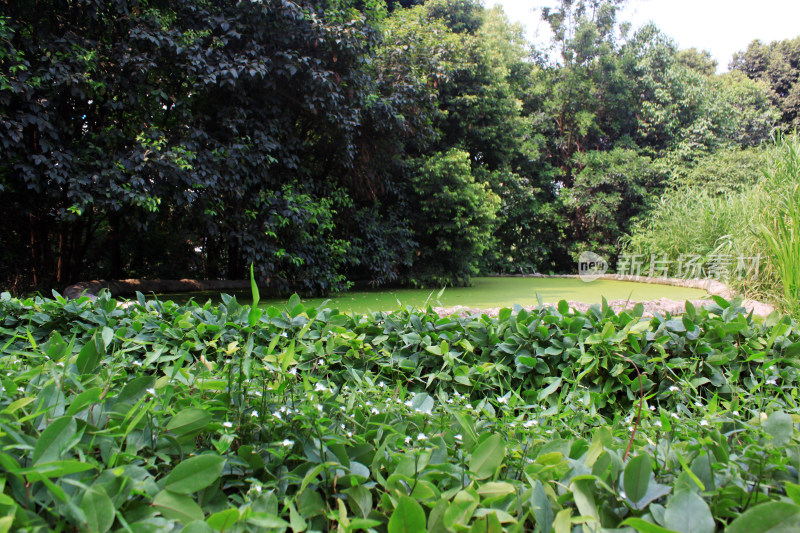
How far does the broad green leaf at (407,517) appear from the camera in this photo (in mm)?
459

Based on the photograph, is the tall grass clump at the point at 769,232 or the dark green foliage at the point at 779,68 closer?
the tall grass clump at the point at 769,232

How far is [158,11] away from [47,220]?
2.68 m

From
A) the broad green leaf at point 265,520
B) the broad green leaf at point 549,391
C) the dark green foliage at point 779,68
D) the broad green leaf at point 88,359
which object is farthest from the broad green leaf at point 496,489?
the dark green foliage at point 779,68

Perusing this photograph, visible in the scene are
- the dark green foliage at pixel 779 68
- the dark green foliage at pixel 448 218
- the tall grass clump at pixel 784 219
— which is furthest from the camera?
the dark green foliage at pixel 779 68

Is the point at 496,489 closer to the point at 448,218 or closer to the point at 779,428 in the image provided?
the point at 779,428

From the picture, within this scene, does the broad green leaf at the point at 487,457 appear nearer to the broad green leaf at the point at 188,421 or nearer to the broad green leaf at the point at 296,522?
the broad green leaf at the point at 296,522

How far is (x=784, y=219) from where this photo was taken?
3.33 meters

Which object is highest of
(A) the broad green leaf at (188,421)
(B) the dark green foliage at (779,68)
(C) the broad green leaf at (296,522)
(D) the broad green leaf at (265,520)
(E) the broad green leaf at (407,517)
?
(B) the dark green foliage at (779,68)

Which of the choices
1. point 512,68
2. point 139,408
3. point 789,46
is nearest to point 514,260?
point 512,68

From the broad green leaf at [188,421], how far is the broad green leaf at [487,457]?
371 mm

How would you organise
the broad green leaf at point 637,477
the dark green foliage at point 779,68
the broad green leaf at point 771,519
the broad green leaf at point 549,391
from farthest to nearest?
the dark green foliage at point 779,68
the broad green leaf at point 549,391
the broad green leaf at point 637,477
the broad green leaf at point 771,519

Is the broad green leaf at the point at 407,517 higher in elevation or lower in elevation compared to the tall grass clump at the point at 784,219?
lower

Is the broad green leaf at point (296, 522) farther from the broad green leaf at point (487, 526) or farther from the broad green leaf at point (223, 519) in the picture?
the broad green leaf at point (487, 526)

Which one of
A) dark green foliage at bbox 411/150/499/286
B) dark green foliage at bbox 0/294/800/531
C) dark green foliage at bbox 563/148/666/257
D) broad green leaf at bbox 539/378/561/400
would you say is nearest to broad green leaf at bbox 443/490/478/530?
dark green foliage at bbox 0/294/800/531
